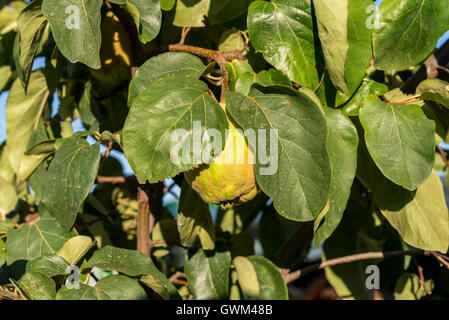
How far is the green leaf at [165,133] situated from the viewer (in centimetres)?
66

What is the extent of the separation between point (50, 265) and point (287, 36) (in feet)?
1.71

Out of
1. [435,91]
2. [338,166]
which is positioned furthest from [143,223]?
[435,91]

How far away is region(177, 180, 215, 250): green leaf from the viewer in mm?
873

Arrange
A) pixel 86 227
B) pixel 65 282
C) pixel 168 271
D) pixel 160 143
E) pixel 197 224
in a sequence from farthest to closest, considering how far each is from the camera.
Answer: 1. pixel 168 271
2. pixel 86 227
3. pixel 197 224
4. pixel 65 282
5. pixel 160 143

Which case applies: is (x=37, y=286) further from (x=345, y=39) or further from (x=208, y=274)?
(x=345, y=39)

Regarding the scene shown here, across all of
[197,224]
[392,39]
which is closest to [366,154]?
[392,39]

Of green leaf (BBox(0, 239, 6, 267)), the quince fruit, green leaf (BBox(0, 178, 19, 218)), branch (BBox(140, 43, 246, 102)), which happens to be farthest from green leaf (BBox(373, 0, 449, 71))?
green leaf (BBox(0, 178, 19, 218))

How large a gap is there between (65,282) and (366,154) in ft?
1.79

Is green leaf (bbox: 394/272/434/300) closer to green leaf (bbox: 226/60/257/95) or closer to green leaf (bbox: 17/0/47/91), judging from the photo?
green leaf (bbox: 226/60/257/95)

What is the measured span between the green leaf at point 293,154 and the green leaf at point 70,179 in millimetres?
288

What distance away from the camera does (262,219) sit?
57.7 inches

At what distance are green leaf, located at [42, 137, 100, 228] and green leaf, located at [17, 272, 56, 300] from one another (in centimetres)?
14

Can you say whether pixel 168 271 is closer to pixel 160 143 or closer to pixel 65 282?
pixel 65 282

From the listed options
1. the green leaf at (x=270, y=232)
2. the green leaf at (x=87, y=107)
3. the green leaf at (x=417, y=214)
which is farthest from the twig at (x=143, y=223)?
the green leaf at (x=270, y=232)
